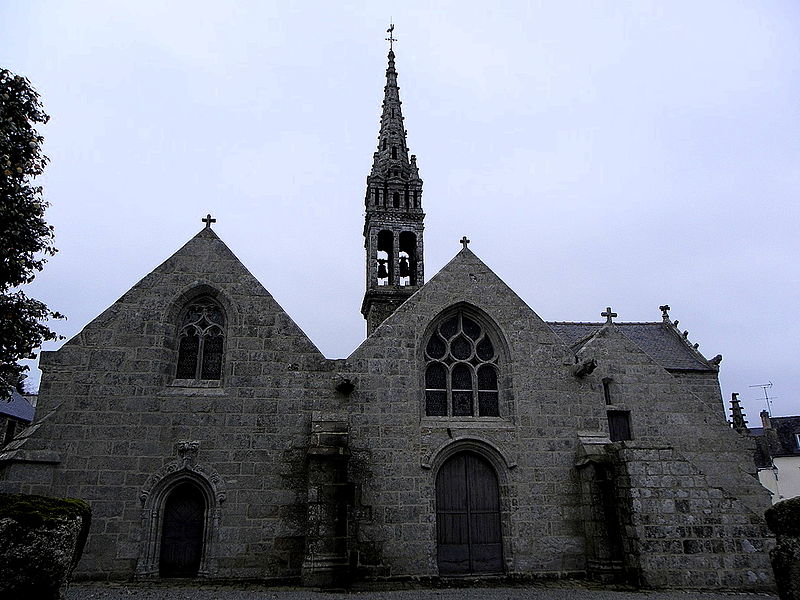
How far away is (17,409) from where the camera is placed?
27.4 m

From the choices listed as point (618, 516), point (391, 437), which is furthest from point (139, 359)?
point (618, 516)

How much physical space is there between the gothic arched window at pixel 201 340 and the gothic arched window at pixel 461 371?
514 cm

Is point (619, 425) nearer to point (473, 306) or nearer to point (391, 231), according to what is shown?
point (473, 306)

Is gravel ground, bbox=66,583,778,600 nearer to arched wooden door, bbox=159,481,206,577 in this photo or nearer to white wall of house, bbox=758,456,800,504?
arched wooden door, bbox=159,481,206,577

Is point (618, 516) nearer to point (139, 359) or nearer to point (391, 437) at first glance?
point (391, 437)

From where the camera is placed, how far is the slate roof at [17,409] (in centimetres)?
2574

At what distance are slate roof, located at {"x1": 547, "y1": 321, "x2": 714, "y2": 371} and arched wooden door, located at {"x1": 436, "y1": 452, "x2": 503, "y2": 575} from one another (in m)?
7.81

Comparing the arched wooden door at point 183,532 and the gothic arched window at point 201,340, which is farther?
the gothic arched window at point 201,340

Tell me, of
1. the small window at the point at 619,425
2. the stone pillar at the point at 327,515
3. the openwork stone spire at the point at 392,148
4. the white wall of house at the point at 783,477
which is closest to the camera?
the stone pillar at the point at 327,515

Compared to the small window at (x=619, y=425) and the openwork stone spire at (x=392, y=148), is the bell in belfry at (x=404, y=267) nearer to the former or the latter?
the openwork stone spire at (x=392, y=148)

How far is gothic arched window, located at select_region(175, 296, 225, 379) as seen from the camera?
13078 millimetres

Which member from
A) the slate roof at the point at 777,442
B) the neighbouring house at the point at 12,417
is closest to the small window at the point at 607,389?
the neighbouring house at the point at 12,417

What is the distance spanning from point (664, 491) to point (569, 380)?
3.29 meters

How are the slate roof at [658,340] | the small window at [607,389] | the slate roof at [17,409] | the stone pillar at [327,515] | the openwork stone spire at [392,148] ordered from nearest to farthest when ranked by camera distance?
the stone pillar at [327,515]
the small window at [607,389]
the slate roof at [658,340]
the openwork stone spire at [392,148]
the slate roof at [17,409]
